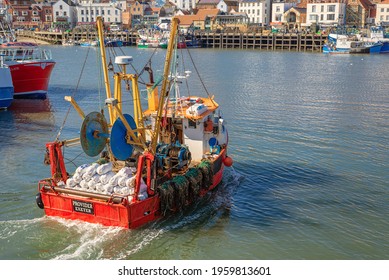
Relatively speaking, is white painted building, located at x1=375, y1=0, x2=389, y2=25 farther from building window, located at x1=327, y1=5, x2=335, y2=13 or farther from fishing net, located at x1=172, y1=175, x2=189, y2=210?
fishing net, located at x1=172, y1=175, x2=189, y2=210

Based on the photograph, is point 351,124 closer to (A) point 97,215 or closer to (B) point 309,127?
(B) point 309,127

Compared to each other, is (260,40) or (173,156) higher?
Result: (260,40)

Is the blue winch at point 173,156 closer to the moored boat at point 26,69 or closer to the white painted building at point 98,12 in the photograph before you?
the moored boat at point 26,69

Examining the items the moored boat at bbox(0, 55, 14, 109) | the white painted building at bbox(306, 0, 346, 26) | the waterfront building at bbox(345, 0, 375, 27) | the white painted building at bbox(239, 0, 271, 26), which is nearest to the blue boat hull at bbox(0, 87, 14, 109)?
the moored boat at bbox(0, 55, 14, 109)

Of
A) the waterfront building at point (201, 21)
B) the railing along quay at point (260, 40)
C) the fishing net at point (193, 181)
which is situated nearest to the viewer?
the fishing net at point (193, 181)

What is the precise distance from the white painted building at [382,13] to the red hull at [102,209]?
122m

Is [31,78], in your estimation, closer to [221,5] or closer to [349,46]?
[349,46]

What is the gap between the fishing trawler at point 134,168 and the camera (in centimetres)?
1683

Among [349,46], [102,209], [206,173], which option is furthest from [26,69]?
[349,46]

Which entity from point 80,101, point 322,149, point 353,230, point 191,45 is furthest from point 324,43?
point 353,230

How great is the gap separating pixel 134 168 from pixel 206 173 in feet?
9.68

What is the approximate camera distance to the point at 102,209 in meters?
16.6

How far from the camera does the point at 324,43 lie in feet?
349

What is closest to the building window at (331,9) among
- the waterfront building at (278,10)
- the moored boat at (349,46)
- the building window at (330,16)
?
the building window at (330,16)
